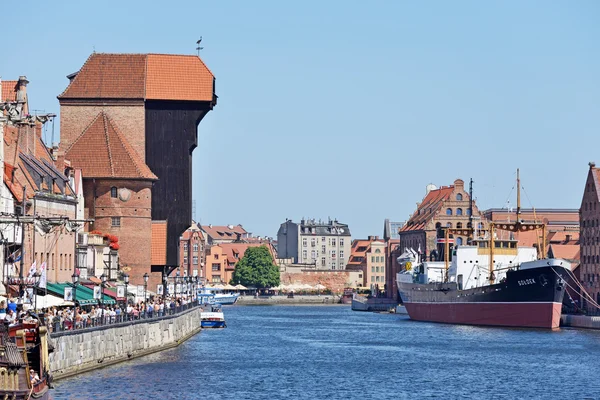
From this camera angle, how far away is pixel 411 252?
527 feet

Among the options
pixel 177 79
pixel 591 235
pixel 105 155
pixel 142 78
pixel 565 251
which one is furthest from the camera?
pixel 565 251

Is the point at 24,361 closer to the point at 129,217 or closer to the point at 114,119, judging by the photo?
the point at 129,217

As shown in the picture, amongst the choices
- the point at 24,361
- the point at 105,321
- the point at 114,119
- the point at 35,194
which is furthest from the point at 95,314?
the point at 114,119

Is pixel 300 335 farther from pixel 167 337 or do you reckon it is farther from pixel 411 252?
pixel 411 252

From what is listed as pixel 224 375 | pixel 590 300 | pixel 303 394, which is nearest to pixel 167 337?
pixel 224 375

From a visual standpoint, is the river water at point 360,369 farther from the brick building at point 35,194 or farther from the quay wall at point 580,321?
the brick building at point 35,194

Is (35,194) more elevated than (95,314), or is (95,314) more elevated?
(35,194)

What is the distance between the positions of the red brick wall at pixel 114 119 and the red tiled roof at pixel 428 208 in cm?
7389

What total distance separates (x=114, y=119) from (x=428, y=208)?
278ft

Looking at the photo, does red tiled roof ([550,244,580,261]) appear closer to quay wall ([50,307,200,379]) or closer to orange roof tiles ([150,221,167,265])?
orange roof tiles ([150,221,167,265])

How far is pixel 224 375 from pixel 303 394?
7.99 metres

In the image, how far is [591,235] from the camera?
127 metres

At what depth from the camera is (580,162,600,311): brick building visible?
124 m

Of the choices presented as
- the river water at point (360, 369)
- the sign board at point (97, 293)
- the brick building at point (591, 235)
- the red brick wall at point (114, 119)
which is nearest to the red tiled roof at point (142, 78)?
the red brick wall at point (114, 119)
